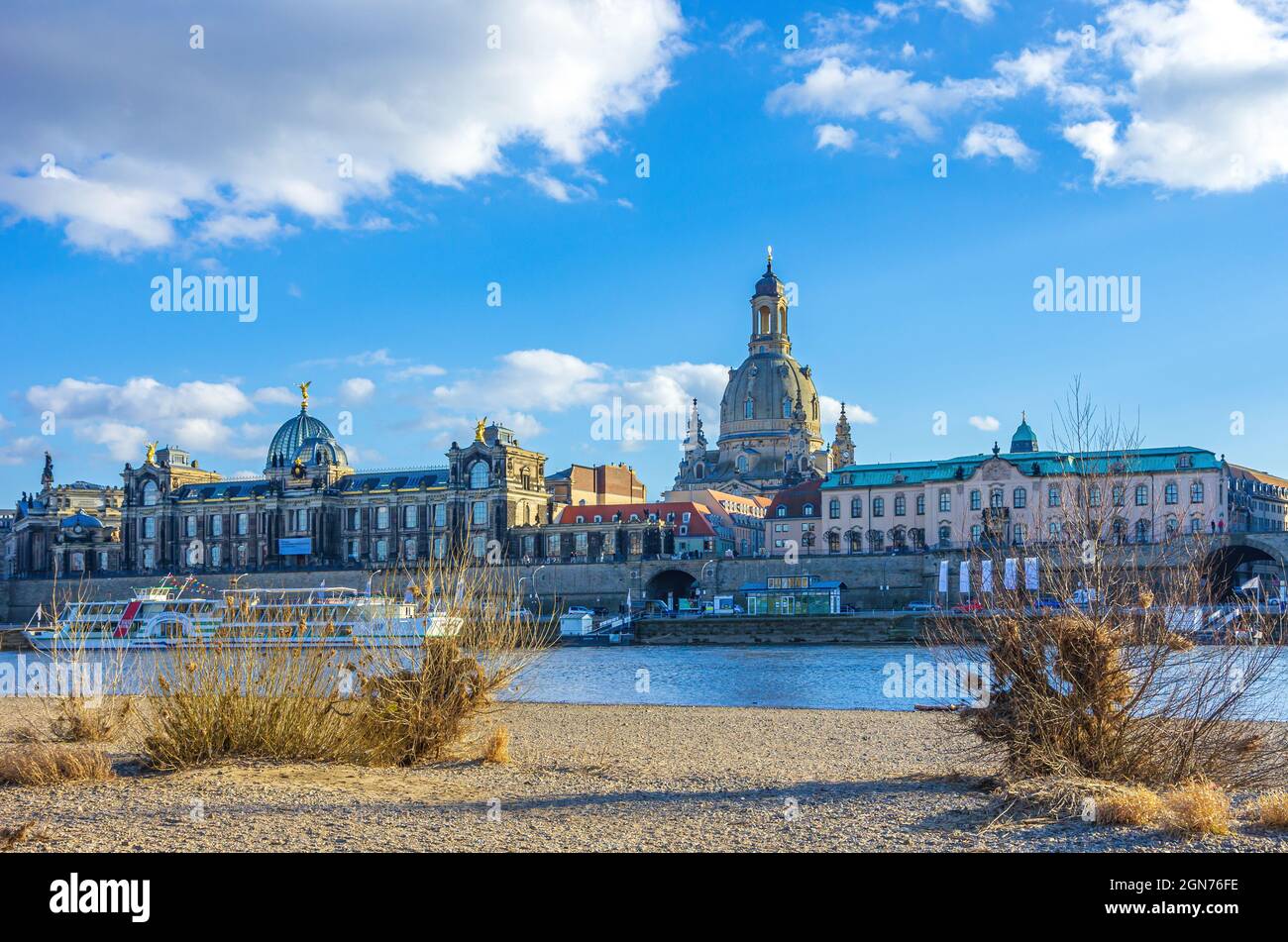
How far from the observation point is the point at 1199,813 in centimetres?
1016

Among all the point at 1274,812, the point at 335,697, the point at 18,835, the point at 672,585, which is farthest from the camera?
the point at 672,585

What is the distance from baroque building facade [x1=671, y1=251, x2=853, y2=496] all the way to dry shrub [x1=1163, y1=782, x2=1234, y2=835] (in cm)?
10919

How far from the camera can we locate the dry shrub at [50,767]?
43.9 feet

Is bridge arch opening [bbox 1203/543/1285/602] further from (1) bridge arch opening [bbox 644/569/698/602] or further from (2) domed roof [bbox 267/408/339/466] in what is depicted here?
(2) domed roof [bbox 267/408/339/466]

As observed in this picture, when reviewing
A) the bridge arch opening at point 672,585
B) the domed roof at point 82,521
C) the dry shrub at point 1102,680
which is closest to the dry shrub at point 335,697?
the dry shrub at point 1102,680

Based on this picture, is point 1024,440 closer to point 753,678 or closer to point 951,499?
point 951,499

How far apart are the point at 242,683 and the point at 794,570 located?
68530 mm

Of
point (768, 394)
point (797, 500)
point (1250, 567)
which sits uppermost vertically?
point (768, 394)

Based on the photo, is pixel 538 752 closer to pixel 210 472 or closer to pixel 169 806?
pixel 169 806

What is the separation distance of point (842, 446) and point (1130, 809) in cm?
11631

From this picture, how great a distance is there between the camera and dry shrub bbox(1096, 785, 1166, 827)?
10.6m

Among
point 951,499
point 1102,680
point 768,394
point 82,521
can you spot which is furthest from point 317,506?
point 1102,680

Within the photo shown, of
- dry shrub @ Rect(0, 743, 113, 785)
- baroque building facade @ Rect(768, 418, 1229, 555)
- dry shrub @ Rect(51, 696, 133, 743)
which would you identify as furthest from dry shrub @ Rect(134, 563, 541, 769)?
baroque building facade @ Rect(768, 418, 1229, 555)
